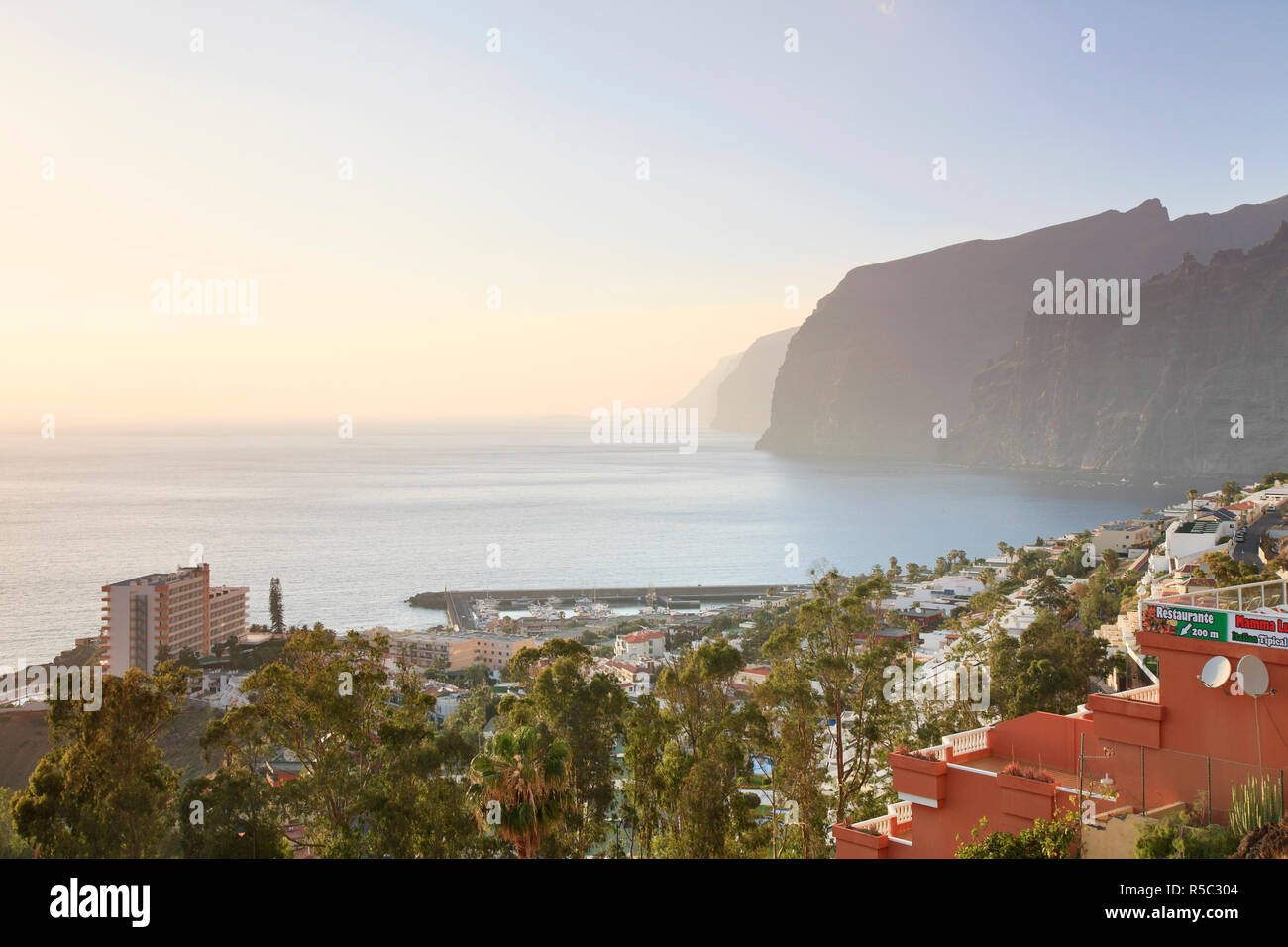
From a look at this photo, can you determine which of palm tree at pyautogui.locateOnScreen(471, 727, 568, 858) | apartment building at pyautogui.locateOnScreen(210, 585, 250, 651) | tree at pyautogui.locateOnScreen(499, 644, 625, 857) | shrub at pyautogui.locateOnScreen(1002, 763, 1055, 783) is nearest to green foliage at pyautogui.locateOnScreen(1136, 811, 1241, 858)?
shrub at pyautogui.locateOnScreen(1002, 763, 1055, 783)

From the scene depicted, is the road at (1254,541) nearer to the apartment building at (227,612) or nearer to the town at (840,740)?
the town at (840,740)

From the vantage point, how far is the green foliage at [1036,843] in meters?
4.58

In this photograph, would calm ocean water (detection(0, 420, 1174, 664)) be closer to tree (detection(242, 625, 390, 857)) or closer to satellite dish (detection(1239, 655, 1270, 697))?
tree (detection(242, 625, 390, 857))

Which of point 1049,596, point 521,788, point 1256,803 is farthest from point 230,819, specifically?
point 1049,596

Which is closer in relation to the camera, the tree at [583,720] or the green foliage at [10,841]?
the green foliage at [10,841]

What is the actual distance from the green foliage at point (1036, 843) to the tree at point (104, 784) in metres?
5.75

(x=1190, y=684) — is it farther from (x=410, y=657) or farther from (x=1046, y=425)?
(x=1046, y=425)

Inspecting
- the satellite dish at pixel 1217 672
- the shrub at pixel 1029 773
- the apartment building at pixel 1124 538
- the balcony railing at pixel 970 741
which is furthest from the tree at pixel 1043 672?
the apartment building at pixel 1124 538

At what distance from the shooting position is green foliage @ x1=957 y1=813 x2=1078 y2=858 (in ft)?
15.0

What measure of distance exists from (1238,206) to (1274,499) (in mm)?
144446

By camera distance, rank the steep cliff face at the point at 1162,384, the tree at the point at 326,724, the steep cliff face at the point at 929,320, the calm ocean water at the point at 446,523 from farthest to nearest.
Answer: the steep cliff face at the point at 929,320 < the steep cliff face at the point at 1162,384 < the calm ocean water at the point at 446,523 < the tree at the point at 326,724

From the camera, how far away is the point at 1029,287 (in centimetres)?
15625

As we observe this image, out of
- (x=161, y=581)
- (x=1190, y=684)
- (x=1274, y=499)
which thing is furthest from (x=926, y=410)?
(x=1190, y=684)
